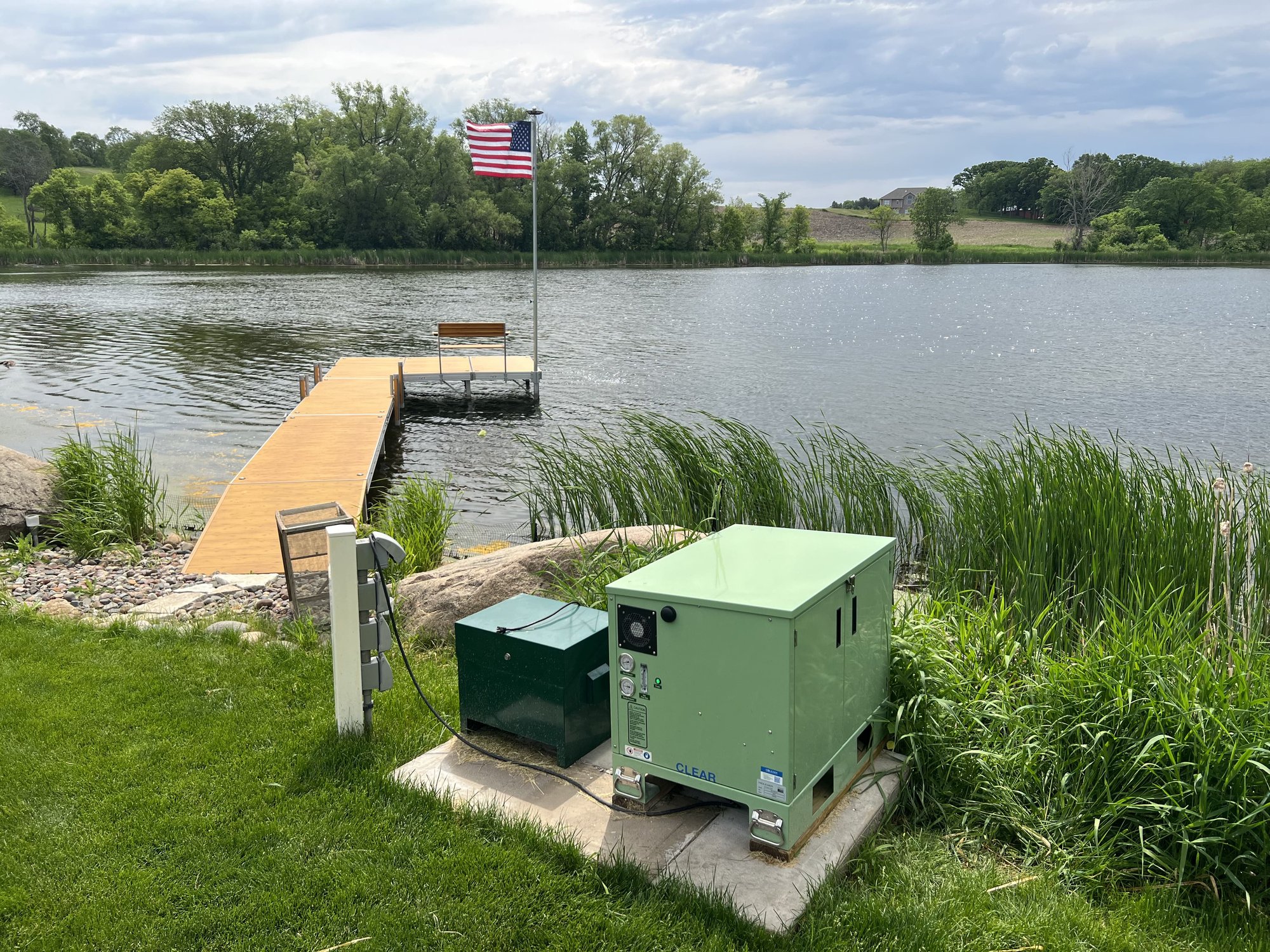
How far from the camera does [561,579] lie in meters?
5.79

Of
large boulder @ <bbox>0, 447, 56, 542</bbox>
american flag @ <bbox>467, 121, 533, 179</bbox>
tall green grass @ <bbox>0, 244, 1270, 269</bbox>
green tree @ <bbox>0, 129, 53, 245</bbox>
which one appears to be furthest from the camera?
green tree @ <bbox>0, 129, 53, 245</bbox>

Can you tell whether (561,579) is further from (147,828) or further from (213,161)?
(213,161)

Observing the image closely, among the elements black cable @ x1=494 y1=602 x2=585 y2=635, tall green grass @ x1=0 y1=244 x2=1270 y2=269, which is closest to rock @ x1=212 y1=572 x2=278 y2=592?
black cable @ x1=494 y1=602 x2=585 y2=635

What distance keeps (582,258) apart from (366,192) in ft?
63.0

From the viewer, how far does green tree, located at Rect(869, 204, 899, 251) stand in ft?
354

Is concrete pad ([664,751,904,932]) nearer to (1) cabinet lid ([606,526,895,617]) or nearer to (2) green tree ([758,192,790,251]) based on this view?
(1) cabinet lid ([606,526,895,617])

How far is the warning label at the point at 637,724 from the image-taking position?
3.40 metres

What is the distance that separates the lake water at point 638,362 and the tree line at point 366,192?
26862 millimetres

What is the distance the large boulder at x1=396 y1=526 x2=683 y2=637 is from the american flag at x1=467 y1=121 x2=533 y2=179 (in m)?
11.8

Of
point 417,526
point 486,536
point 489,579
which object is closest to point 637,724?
point 489,579

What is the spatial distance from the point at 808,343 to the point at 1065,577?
25962mm

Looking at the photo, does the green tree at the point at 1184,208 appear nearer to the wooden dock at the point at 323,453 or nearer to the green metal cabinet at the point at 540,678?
the wooden dock at the point at 323,453

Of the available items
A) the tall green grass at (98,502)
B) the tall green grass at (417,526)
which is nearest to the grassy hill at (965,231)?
the tall green grass at (417,526)

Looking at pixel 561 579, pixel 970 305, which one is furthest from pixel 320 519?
pixel 970 305
